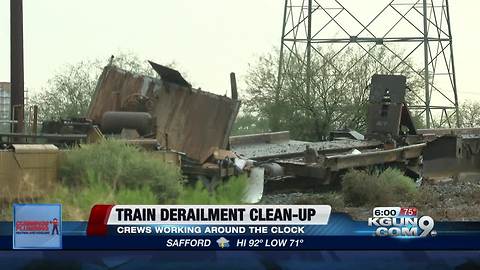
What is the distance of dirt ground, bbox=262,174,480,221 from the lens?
3.75 m

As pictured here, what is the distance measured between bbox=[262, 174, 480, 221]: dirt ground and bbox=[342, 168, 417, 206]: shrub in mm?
35

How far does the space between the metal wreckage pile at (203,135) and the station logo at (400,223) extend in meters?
0.33

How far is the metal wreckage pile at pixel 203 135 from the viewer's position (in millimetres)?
3646

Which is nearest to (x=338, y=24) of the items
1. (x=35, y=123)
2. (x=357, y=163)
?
(x=357, y=163)

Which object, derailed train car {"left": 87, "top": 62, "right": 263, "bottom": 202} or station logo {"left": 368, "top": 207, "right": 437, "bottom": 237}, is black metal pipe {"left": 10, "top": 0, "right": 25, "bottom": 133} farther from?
station logo {"left": 368, "top": 207, "right": 437, "bottom": 237}

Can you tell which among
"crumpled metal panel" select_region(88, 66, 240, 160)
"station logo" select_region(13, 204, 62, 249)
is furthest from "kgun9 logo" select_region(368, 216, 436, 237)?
"station logo" select_region(13, 204, 62, 249)

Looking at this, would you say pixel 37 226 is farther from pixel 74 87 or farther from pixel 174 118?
pixel 174 118

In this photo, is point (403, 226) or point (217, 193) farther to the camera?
point (403, 226)

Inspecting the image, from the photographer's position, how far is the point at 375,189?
12.2ft

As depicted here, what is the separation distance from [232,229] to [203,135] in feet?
1.79

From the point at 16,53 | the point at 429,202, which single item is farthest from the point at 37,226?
the point at 429,202

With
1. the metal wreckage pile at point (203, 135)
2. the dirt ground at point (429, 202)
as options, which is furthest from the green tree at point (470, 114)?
the dirt ground at point (429, 202)

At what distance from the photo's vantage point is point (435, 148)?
4.47m

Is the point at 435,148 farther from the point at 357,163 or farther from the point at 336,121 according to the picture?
the point at 336,121
